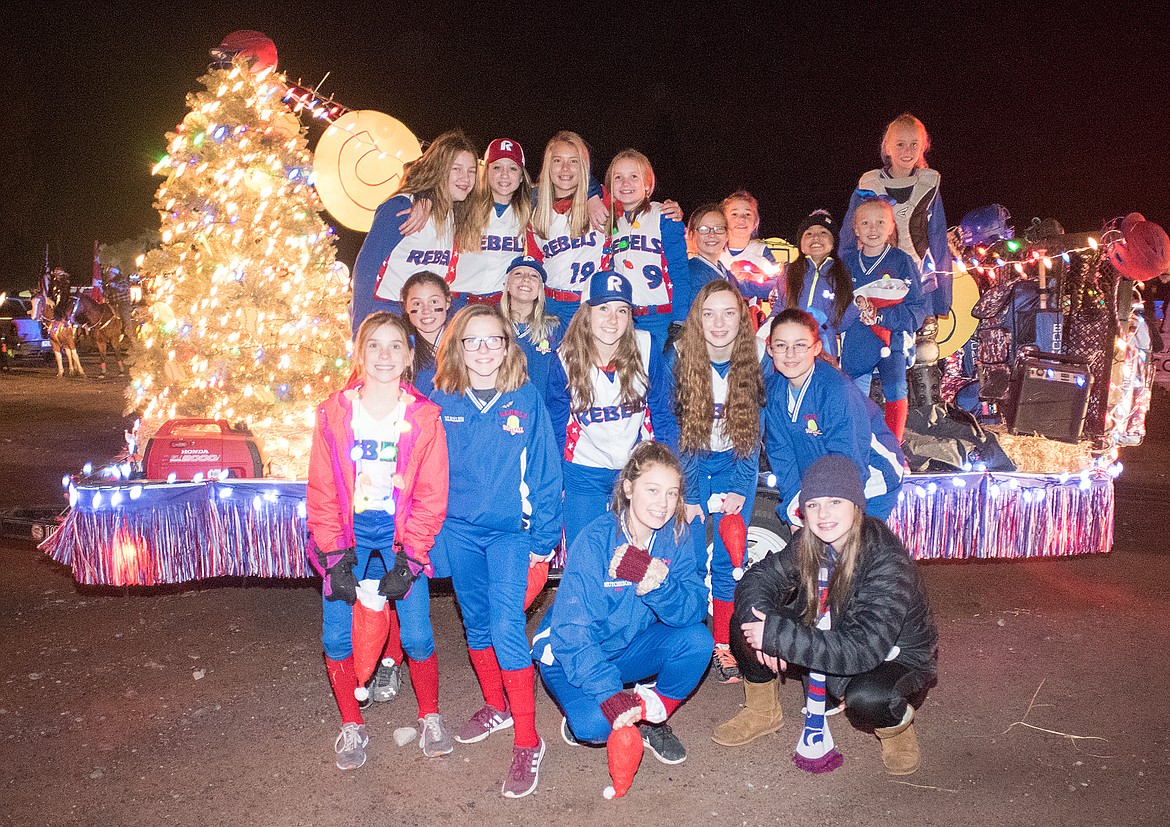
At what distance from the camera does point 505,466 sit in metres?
3.55

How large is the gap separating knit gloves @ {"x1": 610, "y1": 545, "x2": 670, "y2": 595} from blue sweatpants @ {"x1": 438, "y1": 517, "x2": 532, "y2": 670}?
41 centimetres

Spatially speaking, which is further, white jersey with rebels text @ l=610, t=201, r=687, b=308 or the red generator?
the red generator

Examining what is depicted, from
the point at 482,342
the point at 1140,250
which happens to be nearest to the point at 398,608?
the point at 482,342

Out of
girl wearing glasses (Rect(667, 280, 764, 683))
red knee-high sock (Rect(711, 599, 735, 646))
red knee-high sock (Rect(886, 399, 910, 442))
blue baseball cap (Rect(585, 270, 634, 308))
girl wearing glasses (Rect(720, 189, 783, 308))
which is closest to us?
blue baseball cap (Rect(585, 270, 634, 308))

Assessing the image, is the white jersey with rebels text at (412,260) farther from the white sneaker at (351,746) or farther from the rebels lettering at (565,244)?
the white sneaker at (351,746)

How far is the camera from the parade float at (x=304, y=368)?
4.91 m

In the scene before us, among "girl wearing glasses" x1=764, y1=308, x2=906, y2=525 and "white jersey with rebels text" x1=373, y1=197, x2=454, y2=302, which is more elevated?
"white jersey with rebels text" x1=373, y1=197, x2=454, y2=302

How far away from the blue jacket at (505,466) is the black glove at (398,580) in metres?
0.33

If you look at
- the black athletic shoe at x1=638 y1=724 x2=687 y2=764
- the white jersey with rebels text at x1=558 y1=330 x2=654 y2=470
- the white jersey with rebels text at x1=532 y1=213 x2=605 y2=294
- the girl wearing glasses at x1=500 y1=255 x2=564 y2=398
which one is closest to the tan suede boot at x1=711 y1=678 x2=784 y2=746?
the black athletic shoe at x1=638 y1=724 x2=687 y2=764

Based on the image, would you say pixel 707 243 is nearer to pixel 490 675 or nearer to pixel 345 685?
pixel 490 675

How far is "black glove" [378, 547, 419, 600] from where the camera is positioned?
3.28 metres

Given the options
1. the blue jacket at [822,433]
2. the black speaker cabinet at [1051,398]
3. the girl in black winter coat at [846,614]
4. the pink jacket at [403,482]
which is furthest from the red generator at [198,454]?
the black speaker cabinet at [1051,398]

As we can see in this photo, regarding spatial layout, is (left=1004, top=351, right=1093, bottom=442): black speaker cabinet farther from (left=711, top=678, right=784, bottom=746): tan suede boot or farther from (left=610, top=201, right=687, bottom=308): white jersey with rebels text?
(left=711, top=678, right=784, bottom=746): tan suede boot

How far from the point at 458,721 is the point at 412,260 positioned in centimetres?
237
